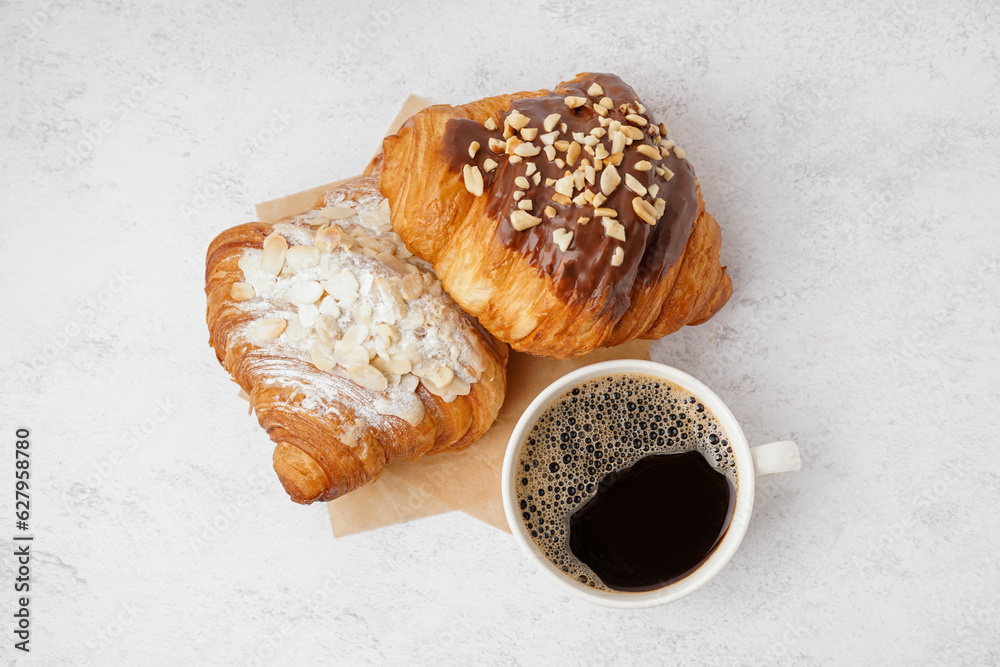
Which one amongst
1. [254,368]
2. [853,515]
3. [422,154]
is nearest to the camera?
[422,154]

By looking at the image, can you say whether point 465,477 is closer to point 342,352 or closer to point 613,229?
point 342,352

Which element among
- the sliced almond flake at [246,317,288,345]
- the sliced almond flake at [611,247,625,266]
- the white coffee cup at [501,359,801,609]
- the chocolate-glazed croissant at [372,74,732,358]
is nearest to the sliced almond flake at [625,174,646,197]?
the chocolate-glazed croissant at [372,74,732,358]

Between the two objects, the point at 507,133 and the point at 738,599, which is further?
the point at 738,599

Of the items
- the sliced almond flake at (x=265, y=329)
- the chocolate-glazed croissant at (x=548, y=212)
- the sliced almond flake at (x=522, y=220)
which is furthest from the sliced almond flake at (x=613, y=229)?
the sliced almond flake at (x=265, y=329)

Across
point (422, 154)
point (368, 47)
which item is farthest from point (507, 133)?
point (368, 47)

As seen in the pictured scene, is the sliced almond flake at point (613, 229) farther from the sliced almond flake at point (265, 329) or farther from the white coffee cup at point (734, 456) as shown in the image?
the sliced almond flake at point (265, 329)

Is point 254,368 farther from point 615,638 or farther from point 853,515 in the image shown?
point 853,515

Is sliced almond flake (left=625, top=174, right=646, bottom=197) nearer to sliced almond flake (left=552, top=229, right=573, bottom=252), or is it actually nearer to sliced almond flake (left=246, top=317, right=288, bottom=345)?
sliced almond flake (left=552, top=229, right=573, bottom=252)
